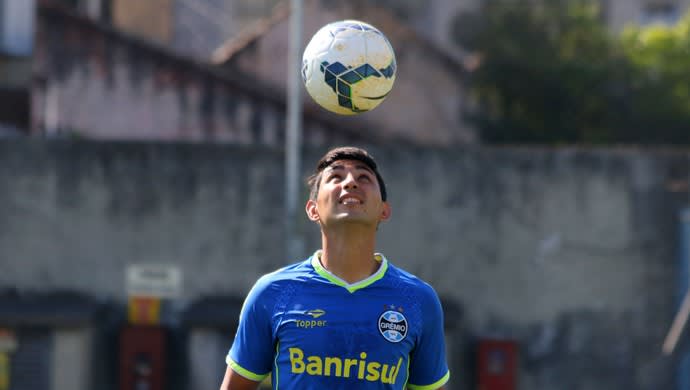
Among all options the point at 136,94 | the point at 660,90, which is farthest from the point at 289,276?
the point at 660,90

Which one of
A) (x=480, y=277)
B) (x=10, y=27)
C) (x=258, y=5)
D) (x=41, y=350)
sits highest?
(x=258, y=5)

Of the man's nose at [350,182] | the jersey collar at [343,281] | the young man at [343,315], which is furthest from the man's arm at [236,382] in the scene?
the man's nose at [350,182]

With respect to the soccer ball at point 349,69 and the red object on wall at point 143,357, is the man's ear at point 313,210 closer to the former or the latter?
the soccer ball at point 349,69

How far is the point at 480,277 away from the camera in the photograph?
1108 centimetres

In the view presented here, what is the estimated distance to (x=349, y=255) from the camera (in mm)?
4125

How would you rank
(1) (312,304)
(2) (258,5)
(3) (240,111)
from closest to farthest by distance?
(1) (312,304)
(3) (240,111)
(2) (258,5)

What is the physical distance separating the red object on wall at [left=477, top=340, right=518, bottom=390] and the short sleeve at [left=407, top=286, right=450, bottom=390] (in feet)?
22.3

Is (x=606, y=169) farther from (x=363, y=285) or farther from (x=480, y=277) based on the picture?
(x=363, y=285)

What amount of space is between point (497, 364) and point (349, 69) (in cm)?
637

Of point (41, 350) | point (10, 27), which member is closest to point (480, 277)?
point (41, 350)

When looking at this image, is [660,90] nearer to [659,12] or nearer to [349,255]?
[659,12]

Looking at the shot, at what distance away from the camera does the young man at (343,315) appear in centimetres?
404

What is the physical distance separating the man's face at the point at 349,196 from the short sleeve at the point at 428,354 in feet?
1.34

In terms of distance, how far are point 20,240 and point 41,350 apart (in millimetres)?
1137
